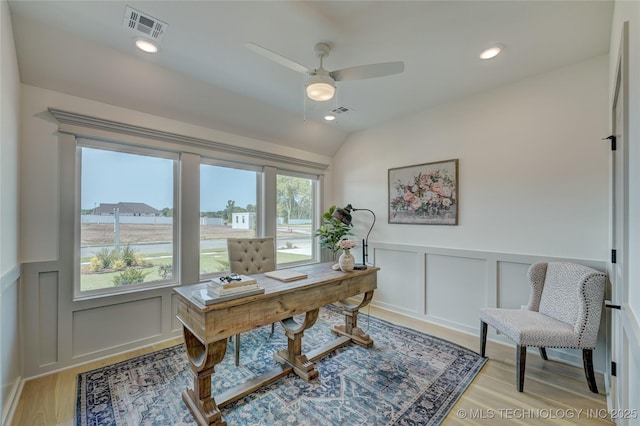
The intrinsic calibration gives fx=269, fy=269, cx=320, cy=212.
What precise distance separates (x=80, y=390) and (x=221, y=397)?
1143mm

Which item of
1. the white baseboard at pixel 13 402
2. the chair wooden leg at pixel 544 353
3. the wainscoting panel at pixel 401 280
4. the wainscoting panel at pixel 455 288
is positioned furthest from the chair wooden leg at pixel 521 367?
the white baseboard at pixel 13 402

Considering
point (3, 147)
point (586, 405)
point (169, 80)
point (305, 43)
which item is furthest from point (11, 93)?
point (586, 405)

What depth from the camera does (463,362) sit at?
2.51m

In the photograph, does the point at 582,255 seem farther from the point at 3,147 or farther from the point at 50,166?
the point at 50,166

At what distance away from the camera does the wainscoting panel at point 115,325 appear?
2.47 metres

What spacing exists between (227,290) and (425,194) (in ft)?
8.96

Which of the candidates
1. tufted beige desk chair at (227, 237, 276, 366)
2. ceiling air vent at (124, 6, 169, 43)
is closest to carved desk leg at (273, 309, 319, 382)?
tufted beige desk chair at (227, 237, 276, 366)

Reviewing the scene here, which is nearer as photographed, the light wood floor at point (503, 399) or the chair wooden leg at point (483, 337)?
the light wood floor at point (503, 399)

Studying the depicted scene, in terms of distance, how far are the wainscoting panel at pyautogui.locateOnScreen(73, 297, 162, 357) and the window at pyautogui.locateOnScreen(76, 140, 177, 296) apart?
A: 0.19m

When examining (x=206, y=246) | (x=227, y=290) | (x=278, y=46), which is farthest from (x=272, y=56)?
(x=206, y=246)

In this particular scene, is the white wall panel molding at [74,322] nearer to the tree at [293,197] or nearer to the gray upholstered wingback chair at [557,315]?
the tree at [293,197]

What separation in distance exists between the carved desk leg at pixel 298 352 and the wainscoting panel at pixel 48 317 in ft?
6.42

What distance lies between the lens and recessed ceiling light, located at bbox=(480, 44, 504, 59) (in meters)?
2.21

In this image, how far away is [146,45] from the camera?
216 cm
